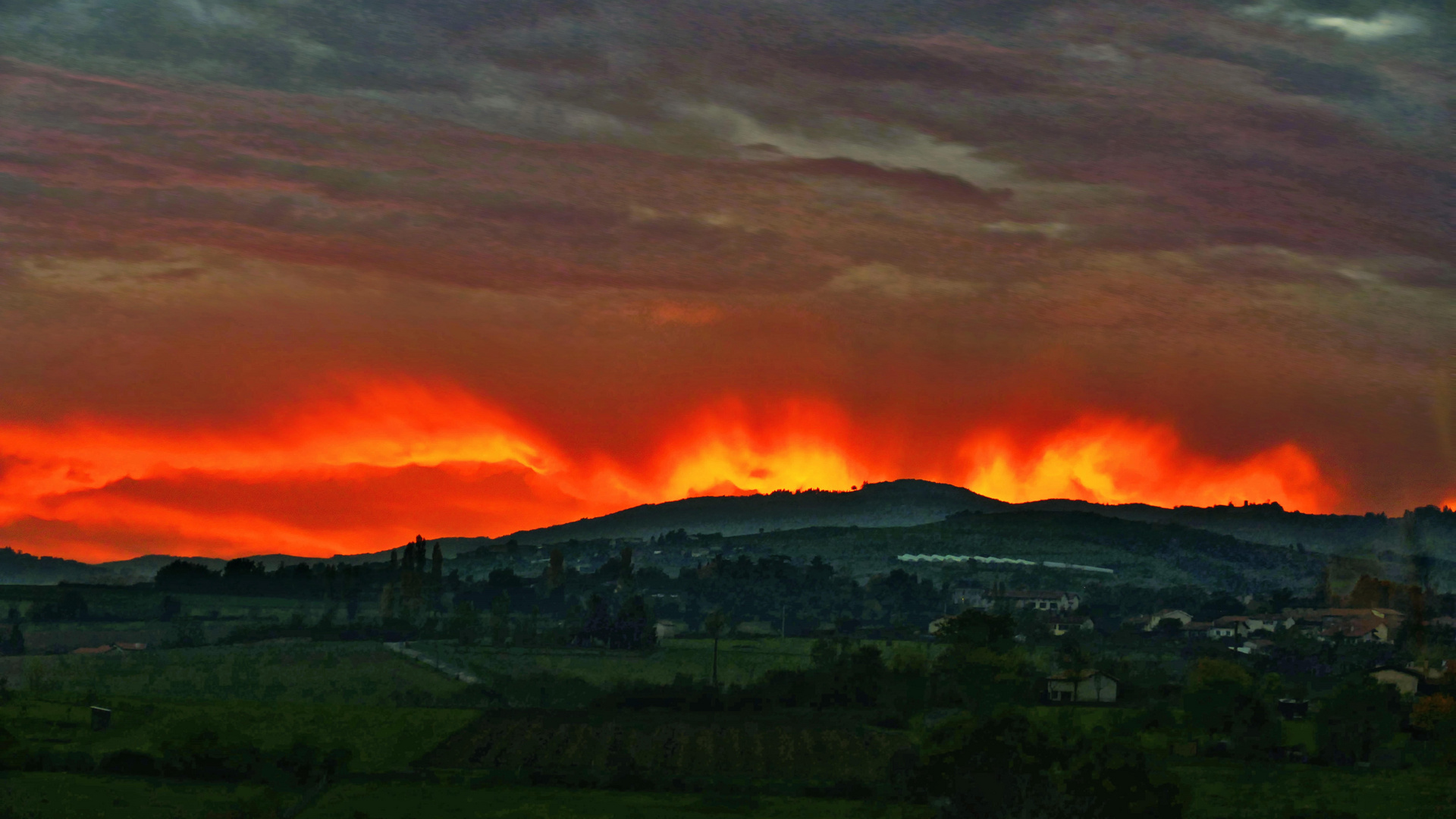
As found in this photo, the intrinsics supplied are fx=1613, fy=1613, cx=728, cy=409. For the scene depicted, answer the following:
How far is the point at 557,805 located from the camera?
90375mm

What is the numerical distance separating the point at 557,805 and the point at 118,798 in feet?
79.0

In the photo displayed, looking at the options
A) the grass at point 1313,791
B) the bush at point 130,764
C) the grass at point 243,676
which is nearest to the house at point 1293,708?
the grass at point 1313,791

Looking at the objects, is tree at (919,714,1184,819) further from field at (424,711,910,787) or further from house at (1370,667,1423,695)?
house at (1370,667,1423,695)

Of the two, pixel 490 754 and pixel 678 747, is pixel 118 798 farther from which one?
pixel 678 747

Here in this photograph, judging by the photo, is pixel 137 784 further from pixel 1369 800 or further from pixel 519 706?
pixel 1369 800

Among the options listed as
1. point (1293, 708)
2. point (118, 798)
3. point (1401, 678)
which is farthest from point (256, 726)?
point (1401, 678)

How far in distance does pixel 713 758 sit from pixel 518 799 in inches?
814

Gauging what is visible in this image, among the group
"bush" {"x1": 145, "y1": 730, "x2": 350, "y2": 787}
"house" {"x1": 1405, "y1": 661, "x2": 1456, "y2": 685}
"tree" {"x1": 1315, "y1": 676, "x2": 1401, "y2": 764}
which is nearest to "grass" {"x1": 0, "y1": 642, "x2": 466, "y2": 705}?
"bush" {"x1": 145, "y1": 730, "x2": 350, "y2": 787}

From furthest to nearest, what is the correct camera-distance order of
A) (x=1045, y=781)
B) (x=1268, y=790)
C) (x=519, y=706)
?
(x=519, y=706)
(x=1268, y=790)
(x=1045, y=781)

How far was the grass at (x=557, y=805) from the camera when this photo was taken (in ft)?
286

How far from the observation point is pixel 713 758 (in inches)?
4331

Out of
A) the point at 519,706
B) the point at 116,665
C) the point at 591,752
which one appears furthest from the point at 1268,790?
the point at 116,665

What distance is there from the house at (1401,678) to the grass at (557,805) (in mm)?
80235

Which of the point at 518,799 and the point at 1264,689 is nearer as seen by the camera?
the point at 518,799
